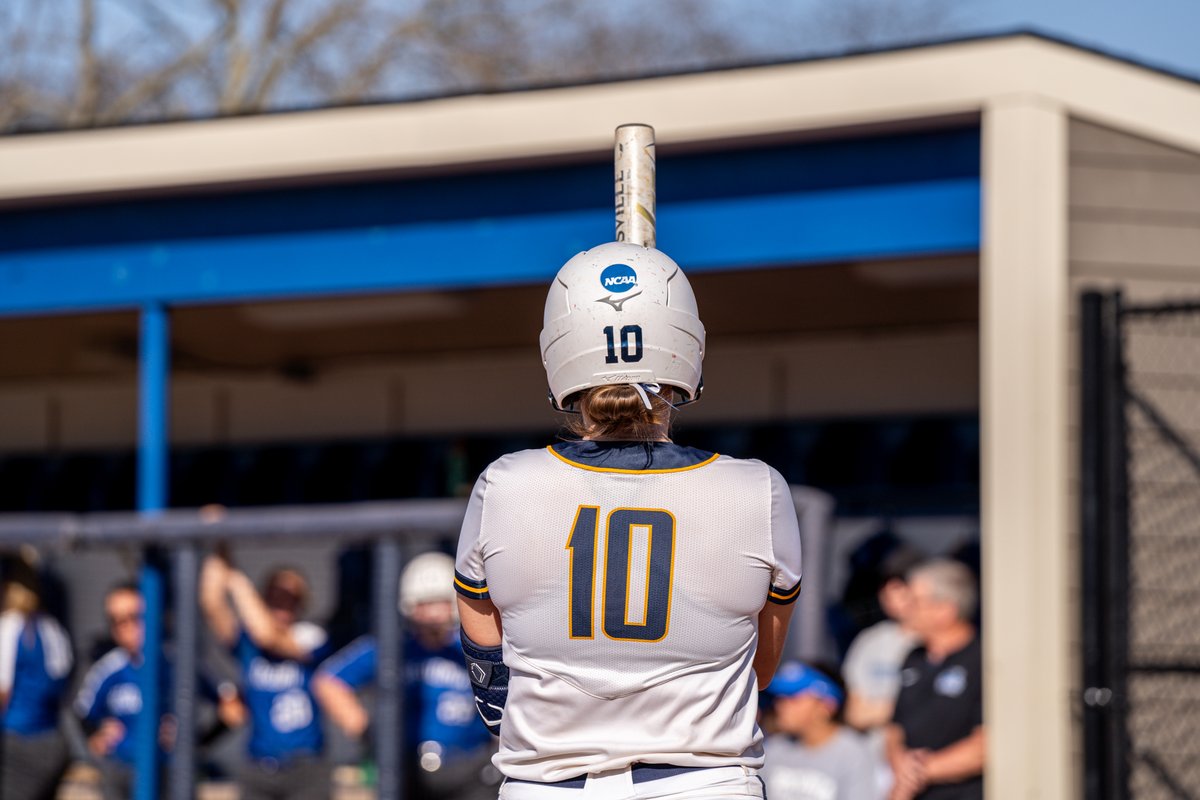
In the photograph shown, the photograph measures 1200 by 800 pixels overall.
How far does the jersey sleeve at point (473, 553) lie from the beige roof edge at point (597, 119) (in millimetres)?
4490

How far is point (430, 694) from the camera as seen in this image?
620cm

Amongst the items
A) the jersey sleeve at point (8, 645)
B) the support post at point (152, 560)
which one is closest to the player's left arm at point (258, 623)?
the support post at point (152, 560)

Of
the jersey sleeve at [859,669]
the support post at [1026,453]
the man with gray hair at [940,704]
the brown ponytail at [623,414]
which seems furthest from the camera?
the jersey sleeve at [859,669]

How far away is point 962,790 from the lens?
21.4 ft

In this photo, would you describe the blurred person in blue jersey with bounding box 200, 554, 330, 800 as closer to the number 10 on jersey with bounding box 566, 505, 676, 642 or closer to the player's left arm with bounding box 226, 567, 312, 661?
the player's left arm with bounding box 226, 567, 312, 661

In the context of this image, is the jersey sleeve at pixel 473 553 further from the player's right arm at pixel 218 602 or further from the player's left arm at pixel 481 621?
the player's right arm at pixel 218 602

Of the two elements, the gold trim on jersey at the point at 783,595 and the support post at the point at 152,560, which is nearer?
the gold trim on jersey at the point at 783,595

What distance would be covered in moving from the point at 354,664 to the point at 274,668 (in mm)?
377

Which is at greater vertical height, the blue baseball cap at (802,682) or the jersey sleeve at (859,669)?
the jersey sleeve at (859,669)

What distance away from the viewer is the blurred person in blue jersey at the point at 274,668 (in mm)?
6168

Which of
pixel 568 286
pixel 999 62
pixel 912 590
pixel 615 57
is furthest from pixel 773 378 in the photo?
pixel 615 57

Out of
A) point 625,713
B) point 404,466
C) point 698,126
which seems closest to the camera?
point 625,713

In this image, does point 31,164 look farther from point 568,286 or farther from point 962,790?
point 568,286

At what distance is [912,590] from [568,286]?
15.8 feet
